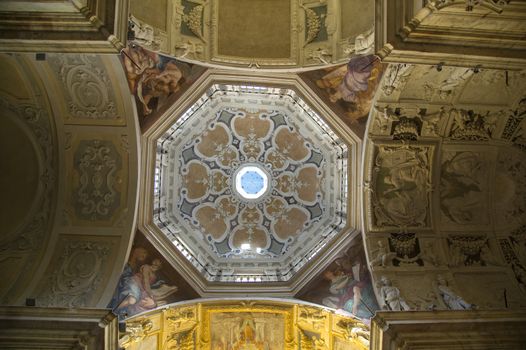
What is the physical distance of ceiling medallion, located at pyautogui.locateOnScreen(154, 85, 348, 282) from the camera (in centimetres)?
1232

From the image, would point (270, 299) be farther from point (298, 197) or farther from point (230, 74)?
point (230, 74)

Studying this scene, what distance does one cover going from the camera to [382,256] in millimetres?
11523

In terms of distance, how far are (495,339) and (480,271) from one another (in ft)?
9.66

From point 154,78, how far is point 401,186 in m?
6.51

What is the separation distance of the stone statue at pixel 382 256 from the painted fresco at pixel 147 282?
4419 millimetres

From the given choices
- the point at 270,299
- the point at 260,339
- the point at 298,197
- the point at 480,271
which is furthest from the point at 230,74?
the point at 480,271

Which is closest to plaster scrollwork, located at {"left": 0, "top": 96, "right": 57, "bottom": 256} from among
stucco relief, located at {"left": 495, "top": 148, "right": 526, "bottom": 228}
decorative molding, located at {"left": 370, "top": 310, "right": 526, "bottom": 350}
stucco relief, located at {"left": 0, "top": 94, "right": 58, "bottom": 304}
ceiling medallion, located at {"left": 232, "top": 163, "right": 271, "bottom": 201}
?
stucco relief, located at {"left": 0, "top": 94, "right": 58, "bottom": 304}

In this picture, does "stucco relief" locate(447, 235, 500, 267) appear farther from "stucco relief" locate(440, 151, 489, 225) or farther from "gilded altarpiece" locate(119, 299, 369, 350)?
"gilded altarpiece" locate(119, 299, 369, 350)

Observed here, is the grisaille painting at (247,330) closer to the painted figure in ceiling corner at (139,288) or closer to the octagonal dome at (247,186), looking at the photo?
the octagonal dome at (247,186)

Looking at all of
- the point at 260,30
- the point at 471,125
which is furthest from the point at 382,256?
the point at 260,30

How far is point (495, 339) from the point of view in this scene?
8.98 metres

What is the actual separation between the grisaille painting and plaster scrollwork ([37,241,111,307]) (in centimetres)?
320

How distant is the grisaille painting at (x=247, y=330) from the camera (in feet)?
40.9

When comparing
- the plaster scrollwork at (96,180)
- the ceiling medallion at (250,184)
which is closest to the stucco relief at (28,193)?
the plaster scrollwork at (96,180)
